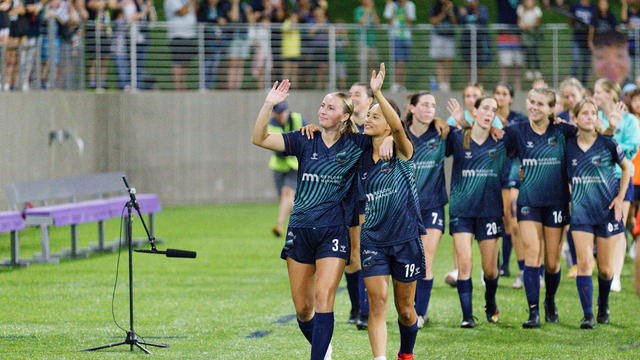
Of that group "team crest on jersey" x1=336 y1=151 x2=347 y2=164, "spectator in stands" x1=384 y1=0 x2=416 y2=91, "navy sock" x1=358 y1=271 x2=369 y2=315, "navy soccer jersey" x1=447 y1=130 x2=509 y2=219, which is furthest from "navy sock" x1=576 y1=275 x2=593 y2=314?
"spectator in stands" x1=384 y1=0 x2=416 y2=91

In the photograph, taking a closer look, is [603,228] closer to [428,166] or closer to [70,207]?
[428,166]

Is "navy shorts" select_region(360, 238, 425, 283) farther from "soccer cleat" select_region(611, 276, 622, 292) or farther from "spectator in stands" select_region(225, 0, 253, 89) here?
"spectator in stands" select_region(225, 0, 253, 89)

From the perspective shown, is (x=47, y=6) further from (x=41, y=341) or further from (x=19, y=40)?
(x=41, y=341)

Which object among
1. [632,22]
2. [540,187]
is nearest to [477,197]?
[540,187]

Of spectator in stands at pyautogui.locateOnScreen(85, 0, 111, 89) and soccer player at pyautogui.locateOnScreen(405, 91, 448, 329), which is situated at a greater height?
spectator in stands at pyautogui.locateOnScreen(85, 0, 111, 89)

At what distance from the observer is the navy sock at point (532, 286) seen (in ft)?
31.7

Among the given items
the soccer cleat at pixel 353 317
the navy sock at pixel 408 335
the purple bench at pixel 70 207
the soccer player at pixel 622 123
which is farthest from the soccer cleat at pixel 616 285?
the purple bench at pixel 70 207

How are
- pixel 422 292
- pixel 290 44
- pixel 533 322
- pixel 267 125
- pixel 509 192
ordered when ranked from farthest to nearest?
pixel 290 44
pixel 509 192
pixel 533 322
pixel 422 292
pixel 267 125

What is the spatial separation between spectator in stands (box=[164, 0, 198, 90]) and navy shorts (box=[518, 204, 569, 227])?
13.9 m

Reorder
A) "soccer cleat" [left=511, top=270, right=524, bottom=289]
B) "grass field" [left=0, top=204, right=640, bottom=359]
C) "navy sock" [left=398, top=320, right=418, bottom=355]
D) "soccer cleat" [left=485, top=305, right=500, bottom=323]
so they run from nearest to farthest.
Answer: "navy sock" [left=398, top=320, right=418, bottom=355] < "grass field" [left=0, top=204, right=640, bottom=359] < "soccer cleat" [left=485, top=305, right=500, bottom=323] < "soccer cleat" [left=511, top=270, right=524, bottom=289]

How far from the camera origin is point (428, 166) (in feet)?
31.6

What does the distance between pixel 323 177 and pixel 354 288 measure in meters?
2.60

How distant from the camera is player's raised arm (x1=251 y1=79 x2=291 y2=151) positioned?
23.9 feet

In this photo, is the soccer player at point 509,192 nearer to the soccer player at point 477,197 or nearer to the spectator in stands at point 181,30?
the soccer player at point 477,197
